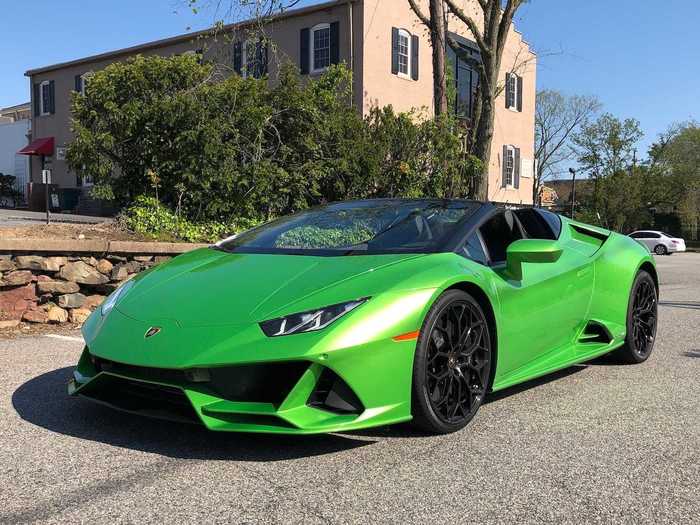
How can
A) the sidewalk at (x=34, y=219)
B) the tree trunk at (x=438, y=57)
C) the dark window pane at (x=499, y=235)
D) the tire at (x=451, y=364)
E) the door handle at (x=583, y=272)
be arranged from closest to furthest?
the tire at (x=451, y=364), the dark window pane at (x=499, y=235), the door handle at (x=583, y=272), the tree trunk at (x=438, y=57), the sidewalk at (x=34, y=219)

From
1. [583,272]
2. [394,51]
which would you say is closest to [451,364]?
[583,272]

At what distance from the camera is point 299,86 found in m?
11.6

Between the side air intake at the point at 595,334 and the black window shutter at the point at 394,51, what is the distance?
737 inches

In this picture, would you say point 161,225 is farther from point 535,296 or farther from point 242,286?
point 535,296

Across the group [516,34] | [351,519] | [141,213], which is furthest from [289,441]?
[516,34]

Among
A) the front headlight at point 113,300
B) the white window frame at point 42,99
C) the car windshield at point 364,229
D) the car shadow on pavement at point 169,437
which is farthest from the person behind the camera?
the white window frame at point 42,99

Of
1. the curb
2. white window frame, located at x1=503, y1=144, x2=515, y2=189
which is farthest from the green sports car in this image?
white window frame, located at x1=503, y1=144, x2=515, y2=189

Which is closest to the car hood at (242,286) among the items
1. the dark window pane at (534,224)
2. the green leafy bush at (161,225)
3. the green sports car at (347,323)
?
the green sports car at (347,323)

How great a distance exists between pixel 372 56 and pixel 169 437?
64.6ft

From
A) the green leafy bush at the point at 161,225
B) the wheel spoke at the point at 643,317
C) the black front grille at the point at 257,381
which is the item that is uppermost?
the green leafy bush at the point at 161,225

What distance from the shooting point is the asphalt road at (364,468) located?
99.3 inches

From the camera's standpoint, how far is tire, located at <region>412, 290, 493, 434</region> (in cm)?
321

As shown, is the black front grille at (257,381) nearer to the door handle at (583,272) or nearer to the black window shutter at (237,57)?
the door handle at (583,272)

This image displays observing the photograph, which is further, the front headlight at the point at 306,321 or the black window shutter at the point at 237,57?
the black window shutter at the point at 237,57
